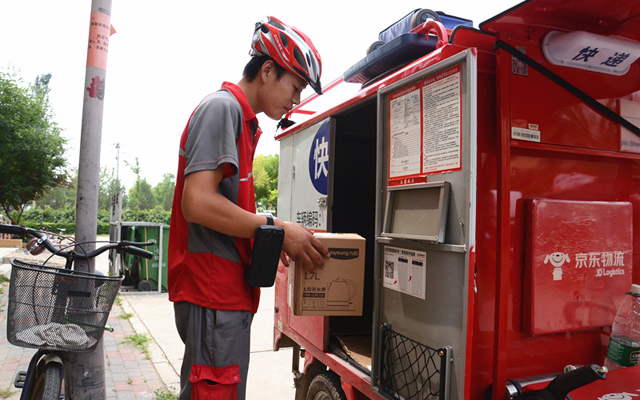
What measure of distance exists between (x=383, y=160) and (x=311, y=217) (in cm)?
126

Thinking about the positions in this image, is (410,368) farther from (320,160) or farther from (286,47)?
(320,160)

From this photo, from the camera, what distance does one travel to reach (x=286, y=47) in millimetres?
1938

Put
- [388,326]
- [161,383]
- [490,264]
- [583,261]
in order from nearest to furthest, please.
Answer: [490,264]
[583,261]
[388,326]
[161,383]

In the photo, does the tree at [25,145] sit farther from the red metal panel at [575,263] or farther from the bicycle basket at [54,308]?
the red metal panel at [575,263]

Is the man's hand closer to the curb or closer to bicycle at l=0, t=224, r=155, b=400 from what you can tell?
bicycle at l=0, t=224, r=155, b=400

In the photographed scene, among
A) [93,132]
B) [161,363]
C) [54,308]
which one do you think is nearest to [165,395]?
[161,363]

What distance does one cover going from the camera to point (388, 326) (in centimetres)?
231

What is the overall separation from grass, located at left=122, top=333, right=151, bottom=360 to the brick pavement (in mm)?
60

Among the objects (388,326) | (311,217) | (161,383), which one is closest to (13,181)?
(161,383)

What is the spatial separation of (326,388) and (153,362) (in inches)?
131

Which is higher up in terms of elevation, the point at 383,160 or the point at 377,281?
the point at 383,160

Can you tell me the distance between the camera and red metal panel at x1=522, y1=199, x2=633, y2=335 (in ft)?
6.63

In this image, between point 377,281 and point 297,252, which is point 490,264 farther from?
point 297,252

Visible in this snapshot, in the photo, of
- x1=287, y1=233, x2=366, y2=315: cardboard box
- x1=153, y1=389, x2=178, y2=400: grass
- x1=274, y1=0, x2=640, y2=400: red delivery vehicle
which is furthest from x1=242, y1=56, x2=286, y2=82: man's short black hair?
x1=153, y1=389, x2=178, y2=400: grass
